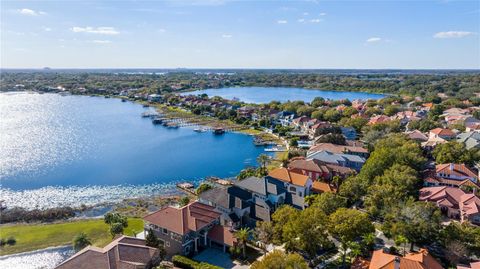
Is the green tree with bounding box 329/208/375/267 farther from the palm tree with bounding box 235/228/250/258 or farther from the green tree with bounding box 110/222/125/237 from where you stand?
the green tree with bounding box 110/222/125/237

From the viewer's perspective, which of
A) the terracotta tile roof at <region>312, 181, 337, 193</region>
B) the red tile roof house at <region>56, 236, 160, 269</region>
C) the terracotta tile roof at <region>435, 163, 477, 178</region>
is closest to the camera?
the red tile roof house at <region>56, 236, 160, 269</region>

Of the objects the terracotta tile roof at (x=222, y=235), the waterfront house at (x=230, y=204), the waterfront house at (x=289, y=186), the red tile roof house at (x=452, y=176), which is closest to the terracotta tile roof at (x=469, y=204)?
the red tile roof house at (x=452, y=176)

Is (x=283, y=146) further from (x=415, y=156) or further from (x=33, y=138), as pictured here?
(x=33, y=138)

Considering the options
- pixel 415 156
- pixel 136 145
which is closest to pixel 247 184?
pixel 415 156

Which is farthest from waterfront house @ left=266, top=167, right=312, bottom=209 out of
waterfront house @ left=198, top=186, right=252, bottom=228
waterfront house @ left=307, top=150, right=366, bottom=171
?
waterfront house @ left=307, top=150, right=366, bottom=171

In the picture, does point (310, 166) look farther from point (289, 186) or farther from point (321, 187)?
point (289, 186)

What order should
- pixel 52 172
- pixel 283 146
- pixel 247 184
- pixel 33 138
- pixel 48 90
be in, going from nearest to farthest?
pixel 247 184
pixel 52 172
pixel 283 146
pixel 33 138
pixel 48 90
